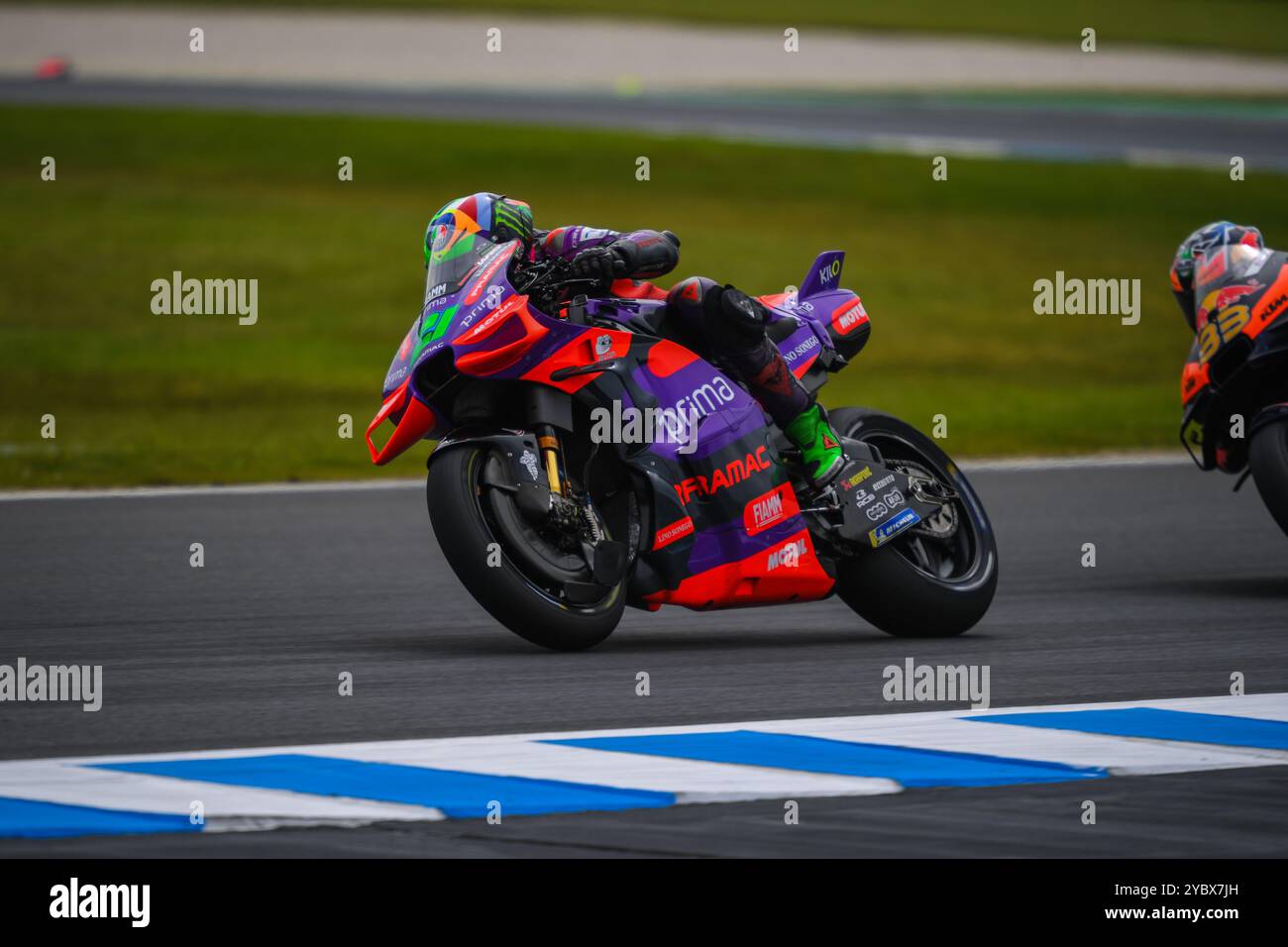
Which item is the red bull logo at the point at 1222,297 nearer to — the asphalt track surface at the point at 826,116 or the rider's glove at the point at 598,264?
the rider's glove at the point at 598,264

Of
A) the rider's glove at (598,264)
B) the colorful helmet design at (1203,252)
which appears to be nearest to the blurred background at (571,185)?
the colorful helmet design at (1203,252)

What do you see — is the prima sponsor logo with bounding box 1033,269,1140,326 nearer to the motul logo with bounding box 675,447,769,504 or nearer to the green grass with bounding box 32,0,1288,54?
the motul logo with bounding box 675,447,769,504

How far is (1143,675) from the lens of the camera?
703cm

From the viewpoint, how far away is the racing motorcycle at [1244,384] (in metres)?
8.66

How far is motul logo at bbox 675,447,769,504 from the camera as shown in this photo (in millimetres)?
7316

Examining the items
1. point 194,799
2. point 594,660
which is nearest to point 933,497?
point 594,660

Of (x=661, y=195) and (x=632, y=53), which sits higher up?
(x=632, y=53)

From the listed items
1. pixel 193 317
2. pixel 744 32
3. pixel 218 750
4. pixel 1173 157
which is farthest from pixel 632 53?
pixel 218 750

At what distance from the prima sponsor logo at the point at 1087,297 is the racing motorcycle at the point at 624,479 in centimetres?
1650

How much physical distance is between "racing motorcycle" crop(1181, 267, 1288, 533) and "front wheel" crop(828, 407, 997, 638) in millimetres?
1277

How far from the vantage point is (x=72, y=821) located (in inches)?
191

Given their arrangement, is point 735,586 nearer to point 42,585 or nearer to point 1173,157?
point 42,585
